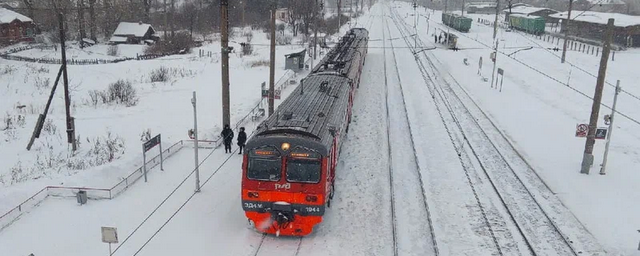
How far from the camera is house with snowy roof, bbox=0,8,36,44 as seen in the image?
62.4 meters

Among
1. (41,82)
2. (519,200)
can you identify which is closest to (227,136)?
(519,200)

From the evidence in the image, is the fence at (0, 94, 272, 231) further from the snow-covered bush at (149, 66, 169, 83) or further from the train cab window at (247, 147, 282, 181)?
the snow-covered bush at (149, 66, 169, 83)

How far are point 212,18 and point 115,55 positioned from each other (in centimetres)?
2891

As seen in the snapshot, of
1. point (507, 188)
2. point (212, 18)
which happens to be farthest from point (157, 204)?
point (212, 18)

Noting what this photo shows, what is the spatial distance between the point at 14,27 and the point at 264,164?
6337 cm

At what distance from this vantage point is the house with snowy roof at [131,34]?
6800 cm

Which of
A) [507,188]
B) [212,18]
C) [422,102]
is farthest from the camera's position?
[212,18]

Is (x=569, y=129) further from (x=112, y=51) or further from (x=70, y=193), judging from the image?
(x=112, y=51)

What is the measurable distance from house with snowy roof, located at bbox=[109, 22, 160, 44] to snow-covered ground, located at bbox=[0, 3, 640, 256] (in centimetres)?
3178

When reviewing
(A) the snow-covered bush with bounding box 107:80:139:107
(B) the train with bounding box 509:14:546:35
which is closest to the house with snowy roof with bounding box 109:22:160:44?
(A) the snow-covered bush with bounding box 107:80:139:107

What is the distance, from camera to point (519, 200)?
18016 mm

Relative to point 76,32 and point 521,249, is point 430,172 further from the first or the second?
point 76,32

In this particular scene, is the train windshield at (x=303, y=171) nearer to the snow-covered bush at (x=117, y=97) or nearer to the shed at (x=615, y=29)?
the snow-covered bush at (x=117, y=97)

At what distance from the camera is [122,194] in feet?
57.1
